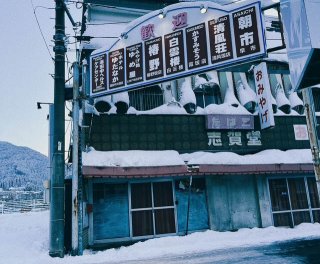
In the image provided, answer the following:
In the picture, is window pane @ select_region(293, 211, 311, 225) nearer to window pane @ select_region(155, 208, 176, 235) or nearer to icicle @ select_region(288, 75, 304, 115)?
icicle @ select_region(288, 75, 304, 115)

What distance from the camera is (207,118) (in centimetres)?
1487

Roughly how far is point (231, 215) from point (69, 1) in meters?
12.0

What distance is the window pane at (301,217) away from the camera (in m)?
15.2

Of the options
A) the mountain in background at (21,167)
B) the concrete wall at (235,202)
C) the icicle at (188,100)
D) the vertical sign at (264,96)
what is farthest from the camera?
the mountain in background at (21,167)

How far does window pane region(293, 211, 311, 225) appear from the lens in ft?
49.9

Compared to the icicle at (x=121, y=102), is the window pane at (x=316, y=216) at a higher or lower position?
lower

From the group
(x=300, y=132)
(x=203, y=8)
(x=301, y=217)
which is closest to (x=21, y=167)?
(x=300, y=132)

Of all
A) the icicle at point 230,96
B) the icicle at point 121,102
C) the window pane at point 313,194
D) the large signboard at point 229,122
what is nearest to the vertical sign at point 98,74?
the icicle at point 121,102

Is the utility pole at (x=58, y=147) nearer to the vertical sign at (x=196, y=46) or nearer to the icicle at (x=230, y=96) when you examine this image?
the vertical sign at (x=196, y=46)

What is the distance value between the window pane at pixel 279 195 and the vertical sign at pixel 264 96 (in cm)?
311

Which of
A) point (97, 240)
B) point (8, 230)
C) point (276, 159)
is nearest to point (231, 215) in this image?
point (276, 159)

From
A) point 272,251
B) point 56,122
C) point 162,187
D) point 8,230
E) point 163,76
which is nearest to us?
point 272,251

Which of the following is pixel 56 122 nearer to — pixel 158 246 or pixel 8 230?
pixel 158 246

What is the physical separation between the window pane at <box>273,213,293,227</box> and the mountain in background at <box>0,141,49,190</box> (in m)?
66.9
